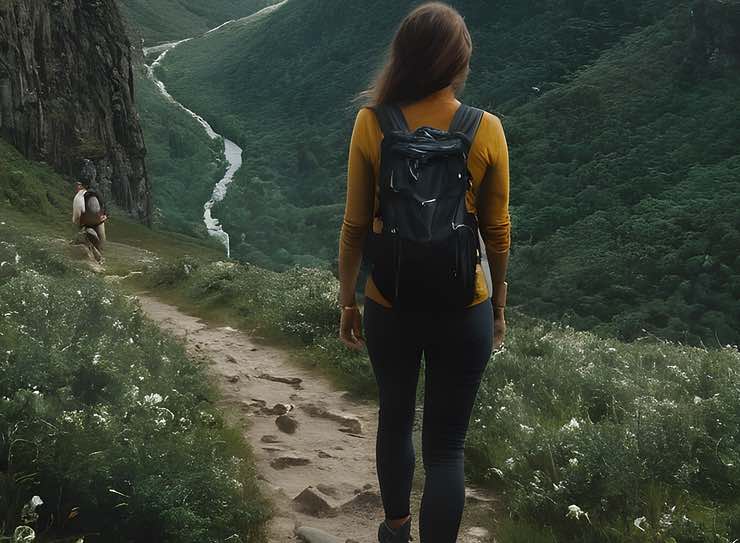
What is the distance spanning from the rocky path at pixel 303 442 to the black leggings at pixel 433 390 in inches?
44.6

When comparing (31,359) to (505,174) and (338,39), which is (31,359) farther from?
(338,39)

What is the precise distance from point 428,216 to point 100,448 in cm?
208

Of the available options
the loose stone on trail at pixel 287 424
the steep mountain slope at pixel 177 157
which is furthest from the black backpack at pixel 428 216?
the steep mountain slope at pixel 177 157

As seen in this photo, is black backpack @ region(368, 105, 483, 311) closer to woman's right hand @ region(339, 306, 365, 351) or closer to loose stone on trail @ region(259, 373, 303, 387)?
woman's right hand @ region(339, 306, 365, 351)

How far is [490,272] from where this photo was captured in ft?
11.1

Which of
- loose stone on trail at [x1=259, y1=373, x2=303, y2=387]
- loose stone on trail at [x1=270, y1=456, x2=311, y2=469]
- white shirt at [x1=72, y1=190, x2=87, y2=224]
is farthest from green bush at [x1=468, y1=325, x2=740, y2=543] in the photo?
white shirt at [x1=72, y1=190, x2=87, y2=224]

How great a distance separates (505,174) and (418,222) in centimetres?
49

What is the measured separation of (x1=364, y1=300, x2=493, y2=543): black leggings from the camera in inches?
127

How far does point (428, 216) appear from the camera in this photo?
2.99m

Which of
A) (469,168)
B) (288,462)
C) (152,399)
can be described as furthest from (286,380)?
(469,168)

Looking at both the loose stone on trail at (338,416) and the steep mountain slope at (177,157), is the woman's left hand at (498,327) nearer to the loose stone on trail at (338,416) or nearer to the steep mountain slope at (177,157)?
the loose stone on trail at (338,416)

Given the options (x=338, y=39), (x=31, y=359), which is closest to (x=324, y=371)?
(x=31, y=359)

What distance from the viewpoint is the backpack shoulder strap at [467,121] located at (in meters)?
3.09

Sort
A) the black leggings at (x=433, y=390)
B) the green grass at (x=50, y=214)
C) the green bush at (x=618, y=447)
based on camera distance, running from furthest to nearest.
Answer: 1. the green grass at (x=50, y=214)
2. the green bush at (x=618, y=447)
3. the black leggings at (x=433, y=390)
